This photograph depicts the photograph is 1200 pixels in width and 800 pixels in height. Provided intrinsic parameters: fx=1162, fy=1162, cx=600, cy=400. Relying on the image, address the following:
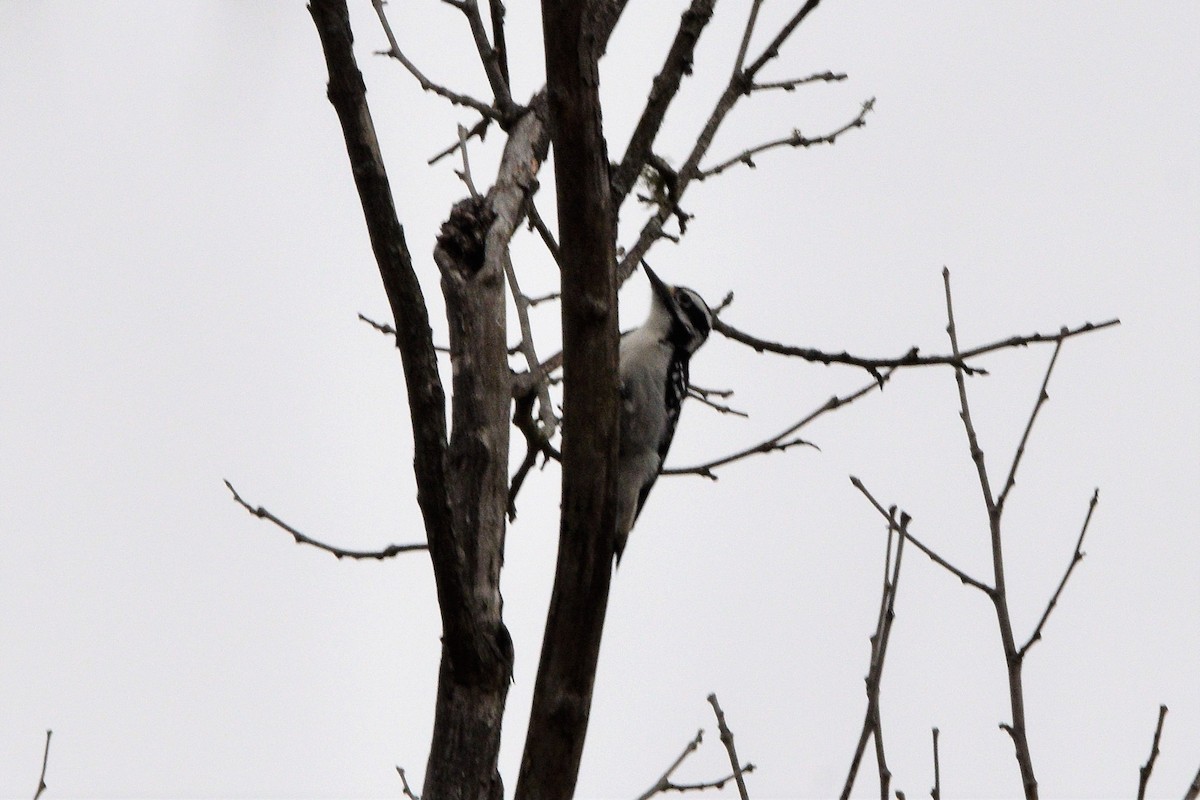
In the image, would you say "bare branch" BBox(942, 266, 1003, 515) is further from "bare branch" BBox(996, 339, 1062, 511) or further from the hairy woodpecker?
the hairy woodpecker

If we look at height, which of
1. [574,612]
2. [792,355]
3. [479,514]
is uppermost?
[792,355]

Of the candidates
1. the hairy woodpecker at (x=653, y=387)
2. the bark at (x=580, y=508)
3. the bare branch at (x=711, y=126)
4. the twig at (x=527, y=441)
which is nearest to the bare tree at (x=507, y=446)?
the bark at (x=580, y=508)

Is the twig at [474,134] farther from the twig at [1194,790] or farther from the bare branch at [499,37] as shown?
the twig at [1194,790]

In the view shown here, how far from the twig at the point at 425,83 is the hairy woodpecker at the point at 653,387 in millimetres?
1375

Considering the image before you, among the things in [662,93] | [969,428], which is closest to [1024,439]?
[969,428]

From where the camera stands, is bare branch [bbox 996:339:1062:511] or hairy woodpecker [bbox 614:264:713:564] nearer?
bare branch [bbox 996:339:1062:511]

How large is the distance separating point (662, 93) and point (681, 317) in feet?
6.03

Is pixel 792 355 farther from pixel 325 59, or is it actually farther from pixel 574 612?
pixel 325 59

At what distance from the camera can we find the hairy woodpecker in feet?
17.4

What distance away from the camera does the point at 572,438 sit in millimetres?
2680

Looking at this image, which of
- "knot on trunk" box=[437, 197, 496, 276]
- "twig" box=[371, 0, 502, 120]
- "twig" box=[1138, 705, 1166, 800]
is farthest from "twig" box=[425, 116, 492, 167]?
"twig" box=[1138, 705, 1166, 800]

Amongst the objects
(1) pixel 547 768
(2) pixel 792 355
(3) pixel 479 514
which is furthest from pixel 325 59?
(2) pixel 792 355

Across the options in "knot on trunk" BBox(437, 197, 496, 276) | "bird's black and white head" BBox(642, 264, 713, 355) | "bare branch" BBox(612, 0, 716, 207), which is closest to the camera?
"knot on trunk" BBox(437, 197, 496, 276)

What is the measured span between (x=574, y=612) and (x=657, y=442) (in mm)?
2756
